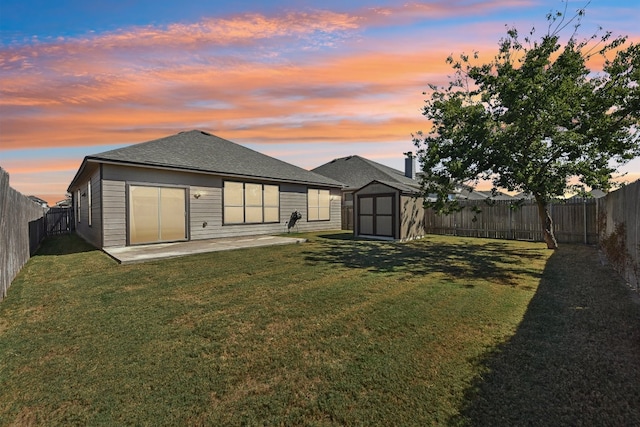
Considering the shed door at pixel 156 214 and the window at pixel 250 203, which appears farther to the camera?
the window at pixel 250 203

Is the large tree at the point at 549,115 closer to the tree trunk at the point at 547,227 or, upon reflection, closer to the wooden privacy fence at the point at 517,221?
the tree trunk at the point at 547,227

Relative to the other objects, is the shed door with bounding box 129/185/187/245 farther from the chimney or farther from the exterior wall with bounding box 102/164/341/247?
the chimney

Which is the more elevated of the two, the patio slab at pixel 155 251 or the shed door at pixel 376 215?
the shed door at pixel 376 215

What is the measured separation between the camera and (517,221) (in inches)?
523

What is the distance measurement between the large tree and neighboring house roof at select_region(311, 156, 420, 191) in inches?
384

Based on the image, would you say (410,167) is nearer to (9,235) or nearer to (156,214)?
(156,214)

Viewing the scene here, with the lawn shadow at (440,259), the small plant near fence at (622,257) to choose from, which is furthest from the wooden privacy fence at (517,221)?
the small plant near fence at (622,257)

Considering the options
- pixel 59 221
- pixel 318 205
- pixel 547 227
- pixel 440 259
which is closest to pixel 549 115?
pixel 547 227

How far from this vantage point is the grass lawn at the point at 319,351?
218cm

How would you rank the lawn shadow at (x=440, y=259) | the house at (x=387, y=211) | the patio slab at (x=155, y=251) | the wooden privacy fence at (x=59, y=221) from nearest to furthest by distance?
the lawn shadow at (x=440, y=259), the patio slab at (x=155, y=251), the house at (x=387, y=211), the wooden privacy fence at (x=59, y=221)

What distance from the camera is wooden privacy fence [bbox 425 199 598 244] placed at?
37.5ft

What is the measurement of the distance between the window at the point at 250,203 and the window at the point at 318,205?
2250 millimetres

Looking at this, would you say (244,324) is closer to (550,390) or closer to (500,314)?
(550,390)

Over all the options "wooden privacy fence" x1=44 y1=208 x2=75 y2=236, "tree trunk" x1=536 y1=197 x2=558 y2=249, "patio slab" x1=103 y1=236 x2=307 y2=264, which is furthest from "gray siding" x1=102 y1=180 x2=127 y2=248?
"tree trunk" x1=536 y1=197 x2=558 y2=249
